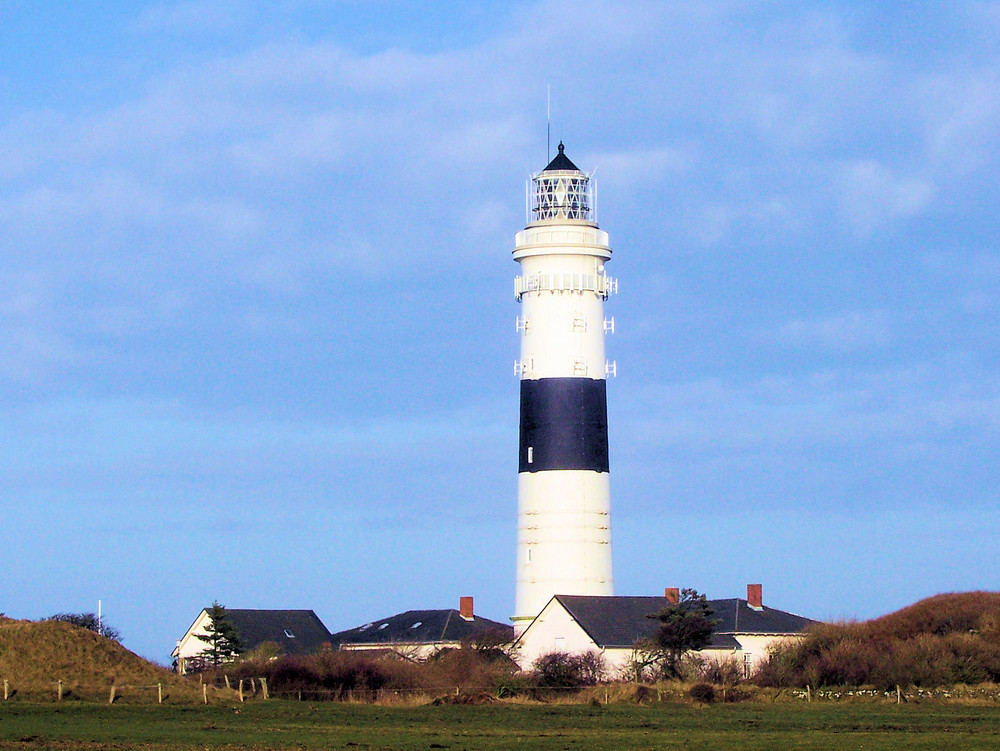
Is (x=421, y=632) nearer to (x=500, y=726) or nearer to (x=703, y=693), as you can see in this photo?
(x=703, y=693)

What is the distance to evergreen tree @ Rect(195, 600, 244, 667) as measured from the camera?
75562mm

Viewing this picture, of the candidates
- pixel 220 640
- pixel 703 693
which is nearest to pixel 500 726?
pixel 703 693

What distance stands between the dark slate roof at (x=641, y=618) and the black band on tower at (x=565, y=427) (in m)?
5.01

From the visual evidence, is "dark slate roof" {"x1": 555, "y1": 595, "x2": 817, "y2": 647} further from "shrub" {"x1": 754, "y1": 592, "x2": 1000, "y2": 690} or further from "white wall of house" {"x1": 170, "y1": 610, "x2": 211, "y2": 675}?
"white wall of house" {"x1": 170, "y1": 610, "x2": 211, "y2": 675}

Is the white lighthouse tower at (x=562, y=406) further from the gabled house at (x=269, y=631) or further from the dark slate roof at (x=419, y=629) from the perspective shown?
the gabled house at (x=269, y=631)

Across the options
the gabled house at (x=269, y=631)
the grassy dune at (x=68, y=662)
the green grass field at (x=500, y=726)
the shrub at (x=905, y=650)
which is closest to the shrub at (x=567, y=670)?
the shrub at (x=905, y=650)

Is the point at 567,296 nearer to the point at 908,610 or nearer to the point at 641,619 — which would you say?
the point at 641,619

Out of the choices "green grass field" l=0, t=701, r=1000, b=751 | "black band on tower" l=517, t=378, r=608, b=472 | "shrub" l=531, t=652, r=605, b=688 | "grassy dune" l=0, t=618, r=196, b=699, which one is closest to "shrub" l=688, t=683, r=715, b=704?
"green grass field" l=0, t=701, r=1000, b=751

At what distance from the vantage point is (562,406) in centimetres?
6556

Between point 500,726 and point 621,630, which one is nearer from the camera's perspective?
point 500,726

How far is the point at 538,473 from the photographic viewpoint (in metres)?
65.6

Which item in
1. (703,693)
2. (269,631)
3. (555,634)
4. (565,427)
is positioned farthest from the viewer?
(269,631)

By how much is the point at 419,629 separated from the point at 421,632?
70 cm

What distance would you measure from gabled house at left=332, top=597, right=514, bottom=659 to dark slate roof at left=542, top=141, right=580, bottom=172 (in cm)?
1796
